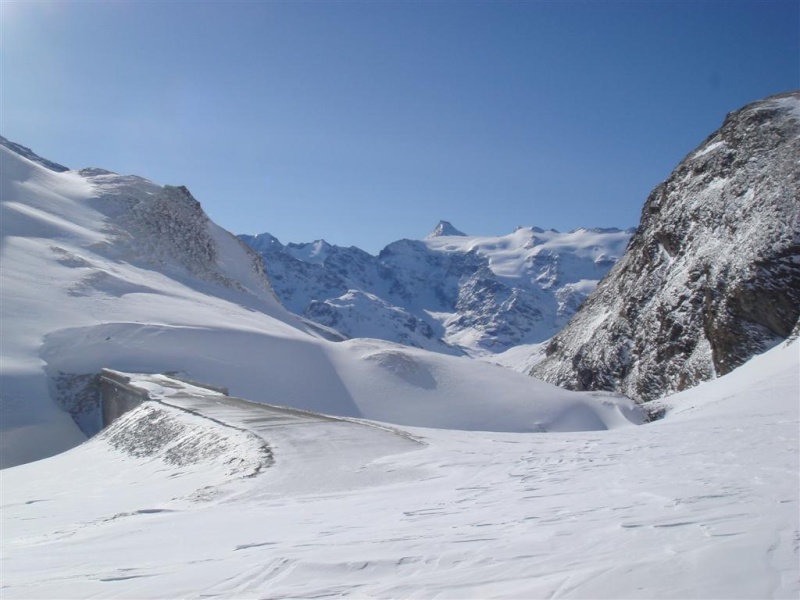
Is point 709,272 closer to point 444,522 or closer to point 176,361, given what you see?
point 176,361

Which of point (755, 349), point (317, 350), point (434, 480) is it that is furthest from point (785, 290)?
point (434, 480)

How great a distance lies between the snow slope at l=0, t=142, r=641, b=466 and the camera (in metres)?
26.7

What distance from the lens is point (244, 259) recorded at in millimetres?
69750

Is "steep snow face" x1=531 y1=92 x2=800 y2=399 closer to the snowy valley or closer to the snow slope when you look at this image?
the snowy valley

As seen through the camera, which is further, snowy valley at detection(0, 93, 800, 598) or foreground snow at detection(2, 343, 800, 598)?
snowy valley at detection(0, 93, 800, 598)

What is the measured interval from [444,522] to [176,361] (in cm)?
2628

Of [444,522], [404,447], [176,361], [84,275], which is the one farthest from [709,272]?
[84,275]

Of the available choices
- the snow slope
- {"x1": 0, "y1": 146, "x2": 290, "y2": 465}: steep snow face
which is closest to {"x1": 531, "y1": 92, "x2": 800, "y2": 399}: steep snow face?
the snow slope

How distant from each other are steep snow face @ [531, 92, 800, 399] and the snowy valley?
0.17 m

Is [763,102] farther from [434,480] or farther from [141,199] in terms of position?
[141,199]

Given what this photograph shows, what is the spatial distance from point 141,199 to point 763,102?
54185 millimetres

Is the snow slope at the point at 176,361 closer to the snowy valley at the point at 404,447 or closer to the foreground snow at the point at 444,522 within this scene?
the snowy valley at the point at 404,447

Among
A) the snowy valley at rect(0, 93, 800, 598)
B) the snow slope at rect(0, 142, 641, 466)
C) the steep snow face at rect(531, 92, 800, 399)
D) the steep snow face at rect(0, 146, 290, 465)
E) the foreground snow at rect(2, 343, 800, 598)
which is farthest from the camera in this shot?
the steep snow face at rect(531, 92, 800, 399)

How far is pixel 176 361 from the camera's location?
3052 centimetres
